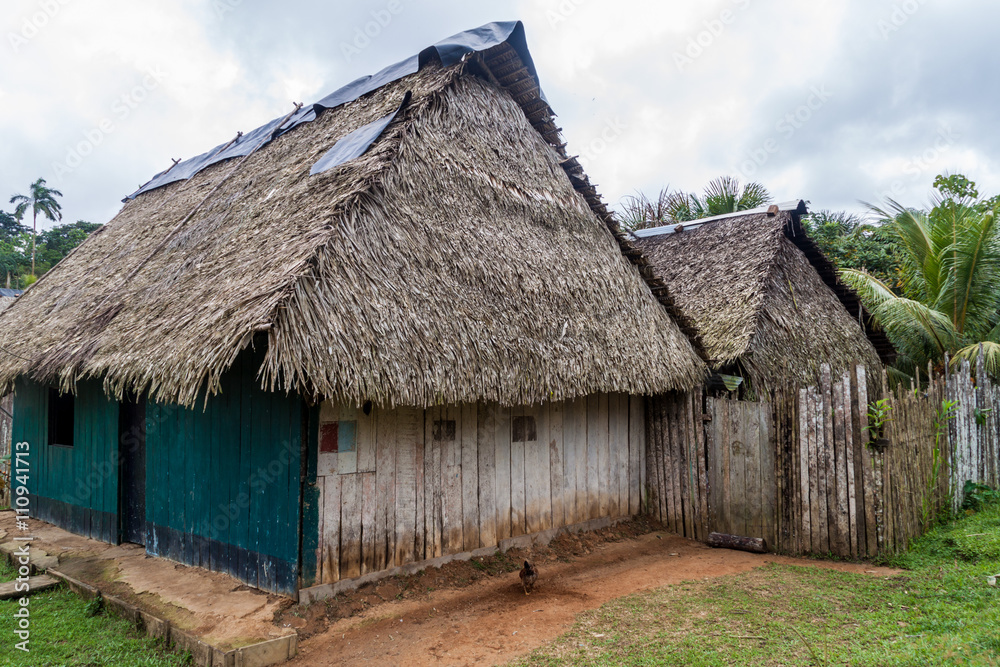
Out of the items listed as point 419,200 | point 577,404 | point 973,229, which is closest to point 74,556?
point 419,200

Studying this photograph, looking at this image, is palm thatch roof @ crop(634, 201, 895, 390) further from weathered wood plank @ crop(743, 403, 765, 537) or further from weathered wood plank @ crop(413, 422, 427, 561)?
weathered wood plank @ crop(413, 422, 427, 561)

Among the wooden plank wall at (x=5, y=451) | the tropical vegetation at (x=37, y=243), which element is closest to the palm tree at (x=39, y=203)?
the tropical vegetation at (x=37, y=243)

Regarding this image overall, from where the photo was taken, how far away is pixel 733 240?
10.1m

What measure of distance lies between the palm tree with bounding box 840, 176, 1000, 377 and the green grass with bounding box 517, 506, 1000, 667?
524cm

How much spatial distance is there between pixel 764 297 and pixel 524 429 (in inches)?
166

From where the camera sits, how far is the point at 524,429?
627 centimetres

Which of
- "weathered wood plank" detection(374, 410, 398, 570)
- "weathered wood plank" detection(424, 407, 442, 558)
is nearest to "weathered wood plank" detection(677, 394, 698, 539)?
"weathered wood plank" detection(424, 407, 442, 558)

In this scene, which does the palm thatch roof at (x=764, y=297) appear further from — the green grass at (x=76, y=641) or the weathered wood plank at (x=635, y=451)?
the green grass at (x=76, y=641)

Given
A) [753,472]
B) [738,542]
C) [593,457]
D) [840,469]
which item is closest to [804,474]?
[840,469]

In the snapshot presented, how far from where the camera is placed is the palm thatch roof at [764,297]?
7.95 m

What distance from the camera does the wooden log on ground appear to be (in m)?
6.18

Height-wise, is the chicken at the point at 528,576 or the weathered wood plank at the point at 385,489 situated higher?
the weathered wood plank at the point at 385,489
